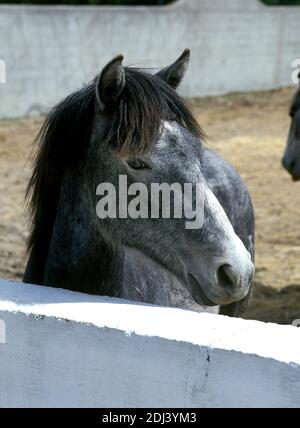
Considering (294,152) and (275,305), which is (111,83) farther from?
(294,152)

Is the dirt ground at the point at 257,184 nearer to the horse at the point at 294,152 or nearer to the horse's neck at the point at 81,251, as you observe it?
the horse at the point at 294,152

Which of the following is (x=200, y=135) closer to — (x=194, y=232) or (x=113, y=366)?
(x=194, y=232)

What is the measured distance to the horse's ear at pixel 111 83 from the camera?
2.91 metres

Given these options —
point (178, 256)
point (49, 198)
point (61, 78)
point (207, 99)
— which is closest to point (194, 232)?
point (178, 256)

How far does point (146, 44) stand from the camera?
49.4 ft

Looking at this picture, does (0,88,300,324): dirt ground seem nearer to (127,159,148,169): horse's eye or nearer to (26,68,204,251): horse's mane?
(26,68,204,251): horse's mane

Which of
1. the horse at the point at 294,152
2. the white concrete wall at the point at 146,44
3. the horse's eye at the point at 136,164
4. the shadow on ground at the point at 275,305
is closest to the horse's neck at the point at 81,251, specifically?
the horse's eye at the point at 136,164

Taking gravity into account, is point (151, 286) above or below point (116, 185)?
below

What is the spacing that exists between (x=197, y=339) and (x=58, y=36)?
11925 millimetres

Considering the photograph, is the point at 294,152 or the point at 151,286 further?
the point at 294,152

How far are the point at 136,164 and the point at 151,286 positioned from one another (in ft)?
3.01

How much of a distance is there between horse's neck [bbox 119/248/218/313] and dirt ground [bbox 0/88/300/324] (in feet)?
2.87

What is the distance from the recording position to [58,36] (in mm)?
13539

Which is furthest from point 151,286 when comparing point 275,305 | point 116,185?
point 275,305
